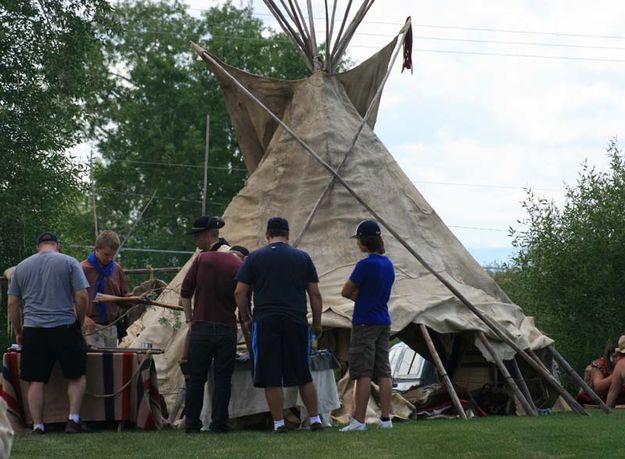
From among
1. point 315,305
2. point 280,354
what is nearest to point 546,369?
point 315,305

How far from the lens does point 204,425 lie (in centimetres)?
1085


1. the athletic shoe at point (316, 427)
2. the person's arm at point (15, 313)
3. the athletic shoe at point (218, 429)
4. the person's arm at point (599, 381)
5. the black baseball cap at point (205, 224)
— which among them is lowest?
the person's arm at point (599, 381)

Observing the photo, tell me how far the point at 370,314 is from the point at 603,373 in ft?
17.3

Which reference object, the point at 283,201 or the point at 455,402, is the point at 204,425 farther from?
the point at 283,201

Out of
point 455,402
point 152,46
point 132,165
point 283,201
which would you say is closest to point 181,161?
point 132,165

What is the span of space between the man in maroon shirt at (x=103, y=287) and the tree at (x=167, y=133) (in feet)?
105

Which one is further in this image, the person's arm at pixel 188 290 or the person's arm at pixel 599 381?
the person's arm at pixel 599 381

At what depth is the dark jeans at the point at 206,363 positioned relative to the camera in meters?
10.5

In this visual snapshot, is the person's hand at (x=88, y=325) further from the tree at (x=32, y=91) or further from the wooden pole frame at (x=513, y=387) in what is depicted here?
the tree at (x=32, y=91)

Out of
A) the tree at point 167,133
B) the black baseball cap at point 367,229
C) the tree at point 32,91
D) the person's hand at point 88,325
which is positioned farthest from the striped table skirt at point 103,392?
the tree at point 167,133

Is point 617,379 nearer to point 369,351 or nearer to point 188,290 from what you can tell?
point 369,351

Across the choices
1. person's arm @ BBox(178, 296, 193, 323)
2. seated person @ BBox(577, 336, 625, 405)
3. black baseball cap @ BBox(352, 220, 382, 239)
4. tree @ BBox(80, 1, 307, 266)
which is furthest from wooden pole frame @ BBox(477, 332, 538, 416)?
tree @ BBox(80, 1, 307, 266)

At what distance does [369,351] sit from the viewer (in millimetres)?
10633

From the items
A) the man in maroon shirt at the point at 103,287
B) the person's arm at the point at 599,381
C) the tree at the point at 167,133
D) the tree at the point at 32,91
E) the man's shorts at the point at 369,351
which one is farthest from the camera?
the tree at the point at 167,133
